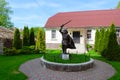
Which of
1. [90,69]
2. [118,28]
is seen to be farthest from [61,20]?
[90,69]

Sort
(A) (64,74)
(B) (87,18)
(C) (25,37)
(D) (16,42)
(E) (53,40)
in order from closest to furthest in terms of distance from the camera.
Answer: (A) (64,74)
(D) (16,42)
(C) (25,37)
(B) (87,18)
(E) (53,40)

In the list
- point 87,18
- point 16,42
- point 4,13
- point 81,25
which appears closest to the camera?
point 16,42

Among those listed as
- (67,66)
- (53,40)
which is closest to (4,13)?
(53,40)

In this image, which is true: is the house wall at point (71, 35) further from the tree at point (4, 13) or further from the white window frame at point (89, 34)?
the tree at point (4, 13)

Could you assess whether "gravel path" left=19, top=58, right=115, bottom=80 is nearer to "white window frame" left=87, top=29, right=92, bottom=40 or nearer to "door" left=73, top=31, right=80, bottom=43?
"white window frame" left=87, top=29, right=92, bottom=40

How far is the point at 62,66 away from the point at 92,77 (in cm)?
196

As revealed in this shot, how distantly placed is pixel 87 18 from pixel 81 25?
6.21ft

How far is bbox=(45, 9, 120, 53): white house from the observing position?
22.7 metres

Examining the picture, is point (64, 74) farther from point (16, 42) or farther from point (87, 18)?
point (87, 18)

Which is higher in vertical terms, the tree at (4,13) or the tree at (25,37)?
the tree at (4,13)

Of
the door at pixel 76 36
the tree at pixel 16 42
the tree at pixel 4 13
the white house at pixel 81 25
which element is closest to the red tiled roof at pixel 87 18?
the white house at pixel 81 25

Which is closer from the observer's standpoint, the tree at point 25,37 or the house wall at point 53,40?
the tree at point 25,37

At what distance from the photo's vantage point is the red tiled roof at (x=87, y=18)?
74.7 feet

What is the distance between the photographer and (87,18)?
80.5ft
